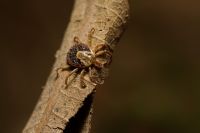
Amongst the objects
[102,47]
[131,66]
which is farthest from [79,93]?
[131,66]

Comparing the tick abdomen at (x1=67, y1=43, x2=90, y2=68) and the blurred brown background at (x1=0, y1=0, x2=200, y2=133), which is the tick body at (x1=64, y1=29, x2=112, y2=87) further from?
the blurred brown background at (x1=0, y1=0, x2=200, y2=133)

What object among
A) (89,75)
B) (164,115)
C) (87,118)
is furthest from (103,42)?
(164,115)

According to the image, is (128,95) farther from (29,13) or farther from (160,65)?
(29,13)

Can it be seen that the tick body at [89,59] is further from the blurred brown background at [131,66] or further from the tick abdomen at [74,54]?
the blurred brown background at [131,66]

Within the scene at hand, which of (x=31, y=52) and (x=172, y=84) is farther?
(x=31, y=52)

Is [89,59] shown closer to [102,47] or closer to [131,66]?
[102,47]

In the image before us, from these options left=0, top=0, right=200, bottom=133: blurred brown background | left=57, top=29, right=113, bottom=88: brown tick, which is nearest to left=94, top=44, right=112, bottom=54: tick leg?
left=57, top=29, right=113, bottom=88: brown tick
